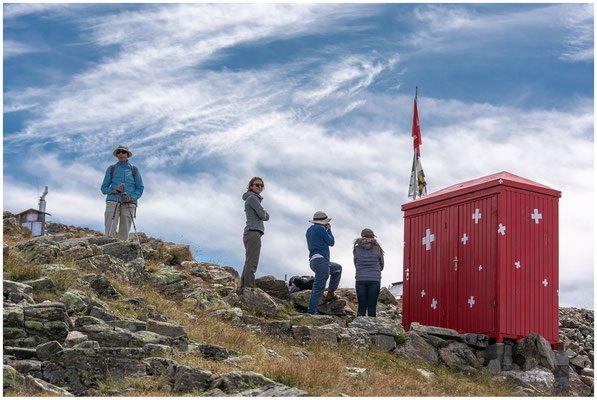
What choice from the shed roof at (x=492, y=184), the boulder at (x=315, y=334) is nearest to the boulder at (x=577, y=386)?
the shed roof at (x=492, y=184)

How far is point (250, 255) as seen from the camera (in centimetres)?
1441

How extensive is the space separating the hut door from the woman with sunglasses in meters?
3.94

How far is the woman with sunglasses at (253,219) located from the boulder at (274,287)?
134 cm

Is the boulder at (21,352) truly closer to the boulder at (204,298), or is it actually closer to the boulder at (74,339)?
the boulder at (74,339)

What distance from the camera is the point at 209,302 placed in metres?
13.9

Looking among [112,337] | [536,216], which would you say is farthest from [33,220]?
[536,216]

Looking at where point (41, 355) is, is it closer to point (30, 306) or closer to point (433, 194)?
point (30, 306)

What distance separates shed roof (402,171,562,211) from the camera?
44.4 ft

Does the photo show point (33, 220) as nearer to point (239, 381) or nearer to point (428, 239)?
point (428, 239)

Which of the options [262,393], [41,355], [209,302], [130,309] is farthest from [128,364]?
[209,302]

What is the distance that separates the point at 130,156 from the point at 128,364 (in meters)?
8.33

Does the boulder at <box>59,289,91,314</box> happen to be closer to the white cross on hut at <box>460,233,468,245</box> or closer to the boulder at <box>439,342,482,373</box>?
the boulder at <box>439,342,482,373</box>

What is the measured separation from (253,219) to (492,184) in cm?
470

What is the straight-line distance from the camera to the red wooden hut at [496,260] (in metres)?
13.2
